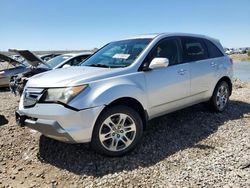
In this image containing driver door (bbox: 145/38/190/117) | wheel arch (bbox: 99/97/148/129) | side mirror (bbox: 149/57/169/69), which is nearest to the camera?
wheel arch (bbox: 99/97/148/129)

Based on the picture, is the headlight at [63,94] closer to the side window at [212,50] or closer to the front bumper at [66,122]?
the front bumper at [66,122]

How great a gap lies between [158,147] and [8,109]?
181 inches

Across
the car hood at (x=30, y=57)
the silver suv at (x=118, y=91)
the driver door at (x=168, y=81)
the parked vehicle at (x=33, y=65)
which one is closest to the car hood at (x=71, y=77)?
the silver suv at (x=118, y=91)

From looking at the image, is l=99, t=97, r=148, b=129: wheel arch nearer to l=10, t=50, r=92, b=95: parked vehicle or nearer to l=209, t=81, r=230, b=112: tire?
l=209, t=81, r=230, b=112: tire

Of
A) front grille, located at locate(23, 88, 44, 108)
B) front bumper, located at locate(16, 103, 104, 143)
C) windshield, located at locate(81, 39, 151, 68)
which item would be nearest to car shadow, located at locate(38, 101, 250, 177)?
front bumper, located at locate(16, 103, 104, 143)

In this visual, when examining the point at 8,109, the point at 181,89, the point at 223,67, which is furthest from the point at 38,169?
the point at 223,67

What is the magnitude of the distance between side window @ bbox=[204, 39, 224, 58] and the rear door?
0.39ft

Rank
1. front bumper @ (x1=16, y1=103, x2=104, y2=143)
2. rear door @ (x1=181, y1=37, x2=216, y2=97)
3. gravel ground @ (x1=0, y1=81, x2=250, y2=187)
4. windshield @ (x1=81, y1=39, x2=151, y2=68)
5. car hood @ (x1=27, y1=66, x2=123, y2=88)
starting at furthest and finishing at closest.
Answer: rear door @ (x1=181, y1=37, x2=216, y2=97) → windshield @ (x1=81, y1=39, x2=151, y2=68) → car hood @ (x1=27, y1=66, x2=123, y2=88) → front bumper @ (x1=16, y1=103, x2=104, y2=143) → gravel ground @ (x1=0, y1=81, x2=250, y2=187)

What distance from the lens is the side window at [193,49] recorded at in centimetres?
532

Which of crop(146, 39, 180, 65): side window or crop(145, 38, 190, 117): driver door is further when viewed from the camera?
crop(146, 39, 180, 65): side window

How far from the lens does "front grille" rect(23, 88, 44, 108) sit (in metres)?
3.89

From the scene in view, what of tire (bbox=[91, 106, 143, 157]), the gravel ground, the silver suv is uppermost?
the silver suv

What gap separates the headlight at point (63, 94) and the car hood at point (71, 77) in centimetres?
7

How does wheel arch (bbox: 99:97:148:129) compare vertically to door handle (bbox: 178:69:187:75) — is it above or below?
below
